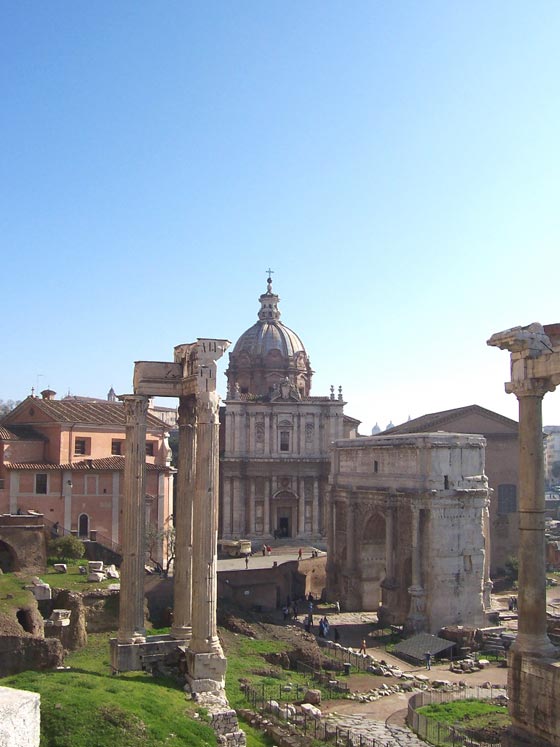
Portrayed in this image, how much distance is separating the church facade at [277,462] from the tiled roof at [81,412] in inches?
598

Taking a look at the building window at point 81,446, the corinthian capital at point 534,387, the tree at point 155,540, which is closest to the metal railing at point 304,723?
the corinthian capital at point 534,387

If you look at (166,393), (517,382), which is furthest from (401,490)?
(517,382)

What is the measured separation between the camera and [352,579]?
39.0 m

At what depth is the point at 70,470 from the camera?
35.4 metres

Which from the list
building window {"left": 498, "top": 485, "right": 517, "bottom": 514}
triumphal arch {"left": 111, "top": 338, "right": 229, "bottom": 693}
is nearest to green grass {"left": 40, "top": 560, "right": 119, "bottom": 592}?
triumphal arch {"left": 111, "top": 338, "right": 229, "bottom": 693}

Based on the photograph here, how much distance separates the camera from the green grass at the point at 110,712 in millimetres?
12562

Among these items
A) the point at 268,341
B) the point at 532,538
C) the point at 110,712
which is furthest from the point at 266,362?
the point at 110,712

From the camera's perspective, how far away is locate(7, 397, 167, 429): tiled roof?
37.0 m

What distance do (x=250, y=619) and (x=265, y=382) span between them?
29.1 meters

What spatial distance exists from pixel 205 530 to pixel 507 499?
39019 mm

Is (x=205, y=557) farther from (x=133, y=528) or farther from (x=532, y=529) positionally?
(x=532, y=529)

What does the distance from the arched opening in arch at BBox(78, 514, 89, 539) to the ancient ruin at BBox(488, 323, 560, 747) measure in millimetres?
24935

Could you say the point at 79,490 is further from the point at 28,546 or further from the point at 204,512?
the point at 204,512

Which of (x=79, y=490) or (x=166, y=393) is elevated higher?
(x=166, y=393)
